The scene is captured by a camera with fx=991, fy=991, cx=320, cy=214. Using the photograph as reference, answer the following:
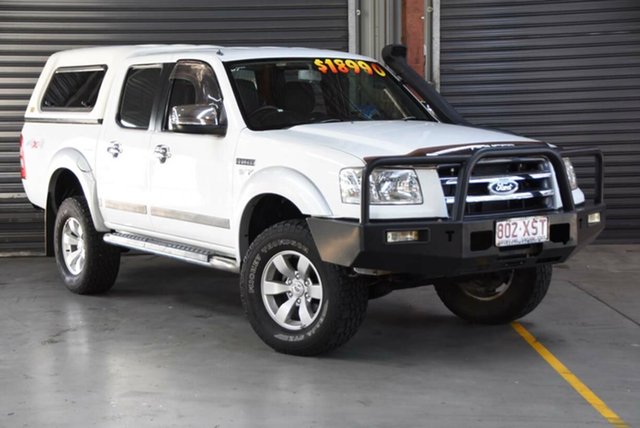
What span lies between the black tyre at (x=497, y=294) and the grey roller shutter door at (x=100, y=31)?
438 centimetres

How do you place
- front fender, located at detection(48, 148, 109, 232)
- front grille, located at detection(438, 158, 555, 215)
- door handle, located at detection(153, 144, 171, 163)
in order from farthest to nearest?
1. front fender, located at detection(48, 148, 109, 232)
2. door handle, located at detection(153, 144, 171, 163)
3. front grille, located at detection(438, 158, 555, 215)

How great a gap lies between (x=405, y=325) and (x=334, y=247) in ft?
5.48

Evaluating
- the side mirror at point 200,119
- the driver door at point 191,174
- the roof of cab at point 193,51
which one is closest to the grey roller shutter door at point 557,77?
the roof of cab at point 193,51

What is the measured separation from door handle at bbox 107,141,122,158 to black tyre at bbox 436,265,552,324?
2.63 m

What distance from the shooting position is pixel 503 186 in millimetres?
5910

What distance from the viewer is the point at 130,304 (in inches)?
312

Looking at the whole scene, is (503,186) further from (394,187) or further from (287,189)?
(287,189)

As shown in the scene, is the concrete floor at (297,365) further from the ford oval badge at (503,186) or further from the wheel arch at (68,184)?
the ford oval badge at (503,186)

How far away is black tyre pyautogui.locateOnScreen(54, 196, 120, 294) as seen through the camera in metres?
8.08

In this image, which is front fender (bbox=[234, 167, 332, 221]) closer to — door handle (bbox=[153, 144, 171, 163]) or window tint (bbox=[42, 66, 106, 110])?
door handle (bbox=[153, 144, 171, 163])

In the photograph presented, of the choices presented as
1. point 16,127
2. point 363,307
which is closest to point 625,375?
point 363,307

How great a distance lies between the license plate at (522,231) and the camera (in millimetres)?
5723

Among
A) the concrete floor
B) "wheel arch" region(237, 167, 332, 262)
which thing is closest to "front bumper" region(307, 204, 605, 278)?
"wheel arch" region(237, 167, 332, 262)

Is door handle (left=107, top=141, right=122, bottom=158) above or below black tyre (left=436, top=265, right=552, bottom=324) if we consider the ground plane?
above
